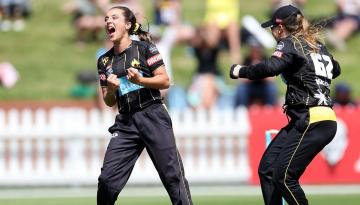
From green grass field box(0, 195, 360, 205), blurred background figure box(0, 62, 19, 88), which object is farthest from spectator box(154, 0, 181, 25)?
green grass field box(0, 195, 360, 205)

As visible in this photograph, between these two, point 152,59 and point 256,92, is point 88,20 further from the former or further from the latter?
point 152,59

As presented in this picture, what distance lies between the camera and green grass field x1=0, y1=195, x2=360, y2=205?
12.8m

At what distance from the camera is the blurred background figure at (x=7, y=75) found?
1998cm

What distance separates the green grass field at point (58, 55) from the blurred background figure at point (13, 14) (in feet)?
0.60

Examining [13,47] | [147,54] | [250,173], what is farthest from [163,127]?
[13,47]

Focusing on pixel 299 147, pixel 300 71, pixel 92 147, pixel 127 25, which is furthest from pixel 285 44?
pixel 92 147

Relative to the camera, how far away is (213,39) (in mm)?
18500

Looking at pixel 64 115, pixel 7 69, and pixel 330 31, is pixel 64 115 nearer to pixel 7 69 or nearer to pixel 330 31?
pixel 7 69

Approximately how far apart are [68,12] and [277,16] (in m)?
14.6

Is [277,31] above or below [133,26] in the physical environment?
below

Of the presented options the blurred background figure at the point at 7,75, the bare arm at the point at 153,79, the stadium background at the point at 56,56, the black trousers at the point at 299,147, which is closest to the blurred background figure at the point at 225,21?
the stadium background at the point at 56,56

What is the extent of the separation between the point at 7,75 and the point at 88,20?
2.08 metres

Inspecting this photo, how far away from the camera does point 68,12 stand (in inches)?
909

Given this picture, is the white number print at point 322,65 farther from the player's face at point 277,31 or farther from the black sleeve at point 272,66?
the player's face at point 277,31
